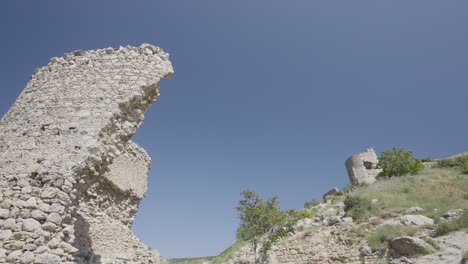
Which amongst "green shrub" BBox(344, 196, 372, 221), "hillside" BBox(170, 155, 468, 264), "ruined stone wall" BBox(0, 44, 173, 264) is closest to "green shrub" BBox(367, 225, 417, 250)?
"hillside" BBox(170, 155, 468, 264)

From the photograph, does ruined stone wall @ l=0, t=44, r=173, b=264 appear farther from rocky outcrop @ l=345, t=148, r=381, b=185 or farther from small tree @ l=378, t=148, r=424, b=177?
rocky outcrop @ l=345, t=148, r=381, b=185

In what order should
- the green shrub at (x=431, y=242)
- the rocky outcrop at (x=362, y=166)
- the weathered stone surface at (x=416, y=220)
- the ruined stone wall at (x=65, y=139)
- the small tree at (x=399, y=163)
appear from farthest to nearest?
the rocky outcrop at (x=362, y=166) < the small tree at (x=399, y=163) < the weathered stone surface at (x=416, y=220) < the green shrub at (x=431, y=242) < the ruined stone wall at (x=65, y=139)

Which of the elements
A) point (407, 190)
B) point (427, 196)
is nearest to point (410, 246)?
point (427, 196)

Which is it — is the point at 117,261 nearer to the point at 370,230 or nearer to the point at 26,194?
the point at 26,194

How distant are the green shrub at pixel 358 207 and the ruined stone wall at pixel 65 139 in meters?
12.3

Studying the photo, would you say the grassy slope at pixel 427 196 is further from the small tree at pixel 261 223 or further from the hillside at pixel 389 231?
the small tree at pixel 261 223

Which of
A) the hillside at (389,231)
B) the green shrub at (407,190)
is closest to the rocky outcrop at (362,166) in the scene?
the hillside at (389,231)

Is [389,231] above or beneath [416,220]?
beneath

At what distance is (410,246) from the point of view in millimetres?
A: 10500

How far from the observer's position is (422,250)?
33.3 ft

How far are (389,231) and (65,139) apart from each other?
467 inches

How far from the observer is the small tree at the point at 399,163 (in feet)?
80.9

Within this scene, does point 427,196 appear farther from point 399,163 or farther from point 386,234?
point 399,163

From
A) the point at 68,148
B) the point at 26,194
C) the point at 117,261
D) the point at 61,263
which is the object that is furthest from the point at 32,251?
the point at 117,261
